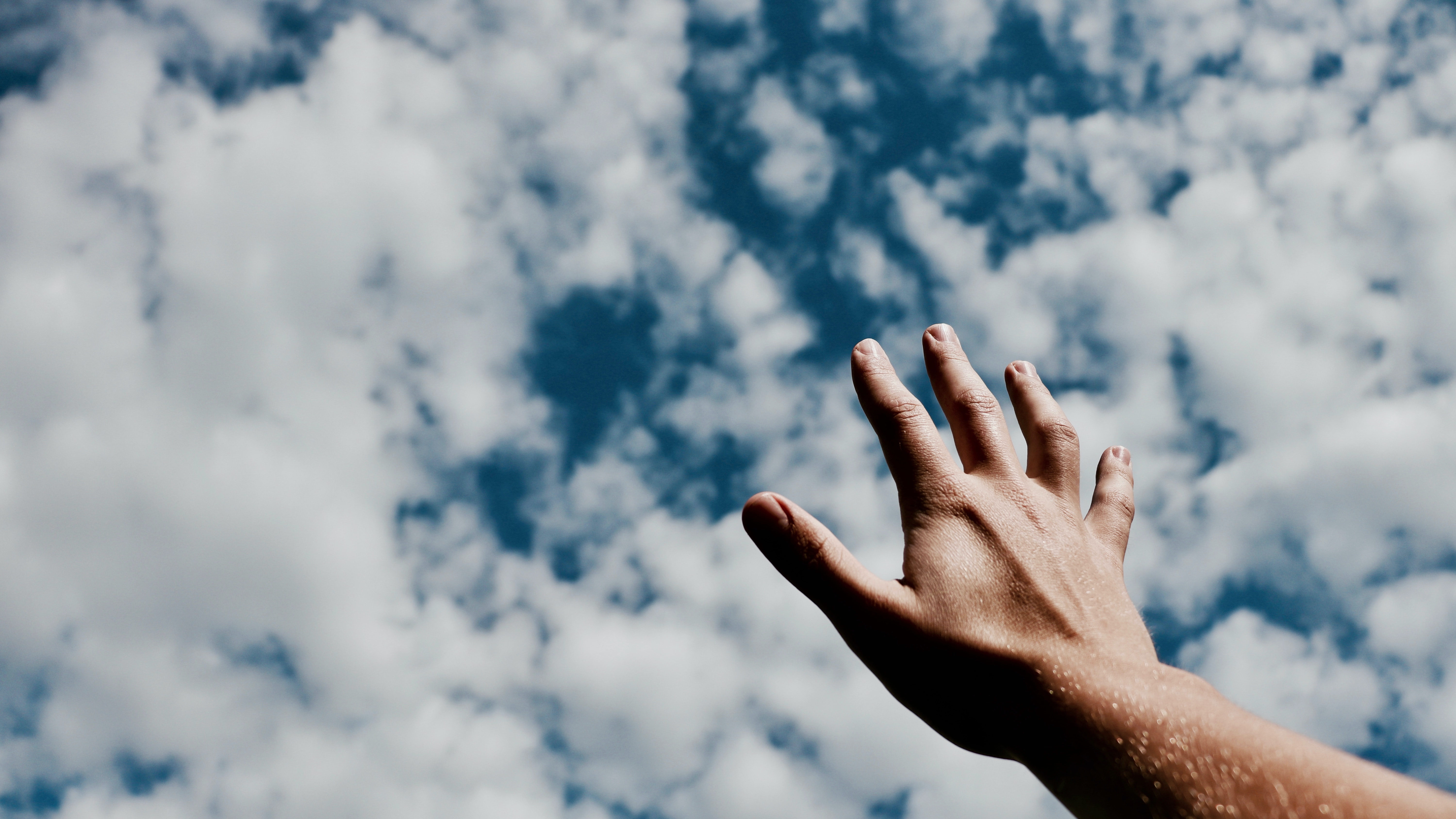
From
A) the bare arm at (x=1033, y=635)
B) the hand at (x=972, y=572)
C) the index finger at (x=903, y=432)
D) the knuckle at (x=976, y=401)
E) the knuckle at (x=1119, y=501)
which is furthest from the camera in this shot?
the knuckle at (x=1119, y=501)

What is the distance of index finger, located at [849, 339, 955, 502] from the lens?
3.18m

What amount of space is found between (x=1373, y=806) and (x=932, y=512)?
154cm

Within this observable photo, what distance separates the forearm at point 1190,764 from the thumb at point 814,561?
25.5 inches

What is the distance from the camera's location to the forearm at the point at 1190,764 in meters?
1.96

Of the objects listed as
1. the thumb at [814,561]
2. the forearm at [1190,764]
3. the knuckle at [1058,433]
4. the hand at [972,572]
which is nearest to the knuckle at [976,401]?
the hand at [972,572]

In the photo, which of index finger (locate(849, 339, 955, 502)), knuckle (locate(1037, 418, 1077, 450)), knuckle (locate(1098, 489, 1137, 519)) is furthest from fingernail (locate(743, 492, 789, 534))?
knuckle (locate(1098, 489, 1137, 519))

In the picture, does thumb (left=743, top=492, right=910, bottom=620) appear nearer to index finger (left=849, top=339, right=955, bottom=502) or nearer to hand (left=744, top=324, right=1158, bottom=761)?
hand (left=744, top=324, right=1158, bottom=761)

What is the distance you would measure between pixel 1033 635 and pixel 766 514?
1.06m

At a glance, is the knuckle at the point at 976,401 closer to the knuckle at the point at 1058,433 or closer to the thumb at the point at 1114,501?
the knuckle at the point at 1058,433

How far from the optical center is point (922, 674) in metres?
2.74

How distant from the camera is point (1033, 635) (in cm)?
282

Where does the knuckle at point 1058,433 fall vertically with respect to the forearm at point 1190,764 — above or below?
above

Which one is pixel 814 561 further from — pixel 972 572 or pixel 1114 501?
pixel 1114 501

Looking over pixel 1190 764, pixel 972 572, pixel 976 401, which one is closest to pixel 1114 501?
pixel 976 401
